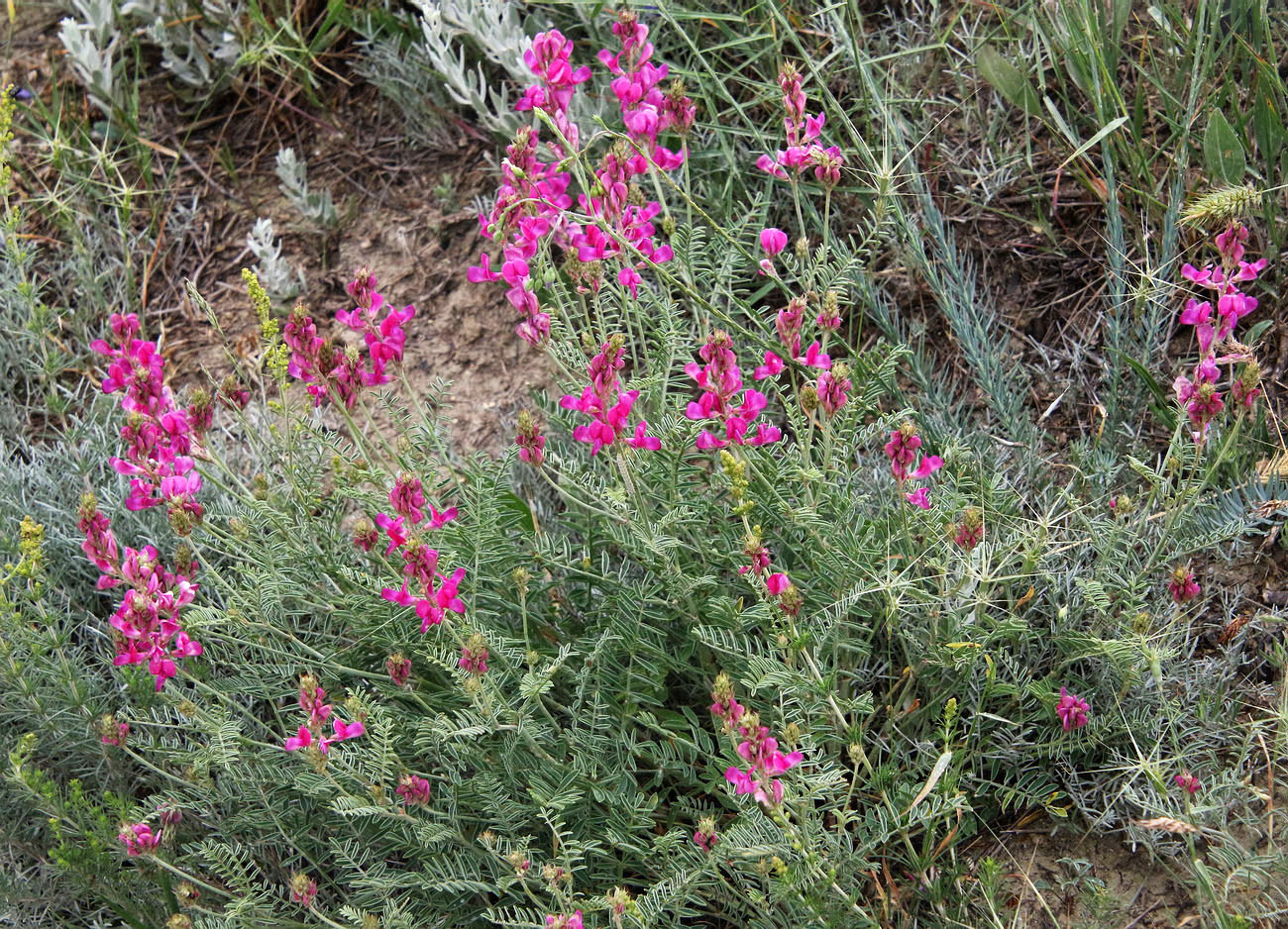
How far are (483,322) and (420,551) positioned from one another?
1.99 m

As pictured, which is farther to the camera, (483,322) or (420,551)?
(483,322)

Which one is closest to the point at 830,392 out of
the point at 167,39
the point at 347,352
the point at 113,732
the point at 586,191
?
the point at 586,191

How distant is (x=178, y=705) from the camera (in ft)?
7.32

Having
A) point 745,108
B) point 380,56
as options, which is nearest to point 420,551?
point 745,108

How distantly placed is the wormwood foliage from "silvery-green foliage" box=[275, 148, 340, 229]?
1606 mm

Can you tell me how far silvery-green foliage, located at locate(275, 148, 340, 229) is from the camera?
4.07 m

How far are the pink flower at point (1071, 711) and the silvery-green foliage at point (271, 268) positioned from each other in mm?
2804

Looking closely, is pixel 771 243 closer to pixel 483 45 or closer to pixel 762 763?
pixel 762 763

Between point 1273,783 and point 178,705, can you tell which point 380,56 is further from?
point 1273,783

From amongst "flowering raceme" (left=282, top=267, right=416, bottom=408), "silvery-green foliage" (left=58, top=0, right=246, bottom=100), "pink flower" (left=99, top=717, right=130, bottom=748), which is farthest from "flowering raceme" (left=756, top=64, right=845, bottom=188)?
"silvery-green foliage" (left=58, top=0, right=246, bottom=100)

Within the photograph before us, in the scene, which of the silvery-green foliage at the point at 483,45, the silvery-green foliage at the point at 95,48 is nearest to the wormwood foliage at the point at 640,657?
the silvery-green foliage at the point at 483,45

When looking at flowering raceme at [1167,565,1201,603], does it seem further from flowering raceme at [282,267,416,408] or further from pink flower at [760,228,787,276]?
flowering raceme at [282,267,416,408]

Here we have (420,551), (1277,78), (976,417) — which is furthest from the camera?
(976,417)

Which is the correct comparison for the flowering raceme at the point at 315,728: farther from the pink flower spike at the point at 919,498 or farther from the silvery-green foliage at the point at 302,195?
the silvery-green foliage at the point at 302,195
